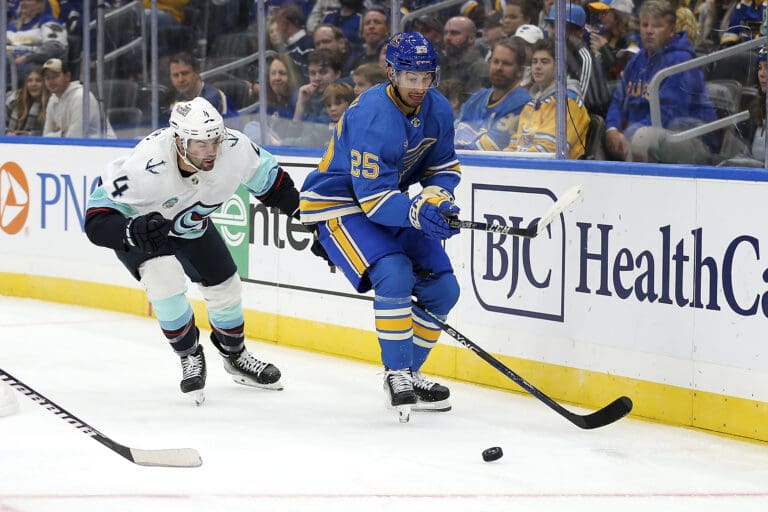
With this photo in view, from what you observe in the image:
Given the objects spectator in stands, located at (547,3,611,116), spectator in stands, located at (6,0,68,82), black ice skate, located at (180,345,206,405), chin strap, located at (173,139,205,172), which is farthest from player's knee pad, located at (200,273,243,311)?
spectator in stands, located at (6,0,68,82)

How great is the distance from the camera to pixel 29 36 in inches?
276

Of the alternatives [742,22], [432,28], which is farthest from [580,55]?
[432,28]

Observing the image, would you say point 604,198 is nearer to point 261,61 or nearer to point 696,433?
point 696,433

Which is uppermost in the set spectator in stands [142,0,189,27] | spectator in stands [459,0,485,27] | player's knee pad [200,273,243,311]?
spectator in stands [142,0,189,27]

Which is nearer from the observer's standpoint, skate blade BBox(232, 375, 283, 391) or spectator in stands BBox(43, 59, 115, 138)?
skate blade BBox(232, 375, 283, 391)

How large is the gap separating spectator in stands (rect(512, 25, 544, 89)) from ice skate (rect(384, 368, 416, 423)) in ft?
4.19

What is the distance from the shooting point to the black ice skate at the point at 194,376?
427 centimetres

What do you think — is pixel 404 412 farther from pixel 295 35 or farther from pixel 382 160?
pixel 295 35

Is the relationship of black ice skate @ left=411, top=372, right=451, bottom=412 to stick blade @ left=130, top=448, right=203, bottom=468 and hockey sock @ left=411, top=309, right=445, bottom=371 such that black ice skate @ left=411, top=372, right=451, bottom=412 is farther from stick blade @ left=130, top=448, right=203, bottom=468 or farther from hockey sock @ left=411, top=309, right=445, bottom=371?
stick blade @ left=130, top=448, right=203, bottom=468

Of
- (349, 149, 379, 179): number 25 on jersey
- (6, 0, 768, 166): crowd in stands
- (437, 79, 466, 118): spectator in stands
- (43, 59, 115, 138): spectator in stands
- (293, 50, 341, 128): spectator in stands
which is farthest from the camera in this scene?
(43, 59, 115, 138): spectator in stands

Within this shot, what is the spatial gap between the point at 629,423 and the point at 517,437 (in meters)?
0.41

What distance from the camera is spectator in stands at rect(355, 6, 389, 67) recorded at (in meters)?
5.27

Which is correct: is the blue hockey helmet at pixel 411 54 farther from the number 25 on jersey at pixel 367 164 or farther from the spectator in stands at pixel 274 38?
the spectator in stands at pixel 274 38

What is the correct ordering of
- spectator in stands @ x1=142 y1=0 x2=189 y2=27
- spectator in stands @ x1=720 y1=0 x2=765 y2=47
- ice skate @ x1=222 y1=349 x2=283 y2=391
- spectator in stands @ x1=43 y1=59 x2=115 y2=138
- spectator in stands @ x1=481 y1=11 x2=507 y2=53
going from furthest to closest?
spectator in stands @ x1=43 y1=59 x2=115 y2=138 → spectator in stands @ x1=142 y1=0 x2=189 y2=27 → spectator in stands @ x1=481 y1=11 x2=507 y2=53 → ice skate @ x1=222 y1=349 x2=283 y2=391 → spectator in stands @ x1=720 y1=0 x2=765 y2=47
